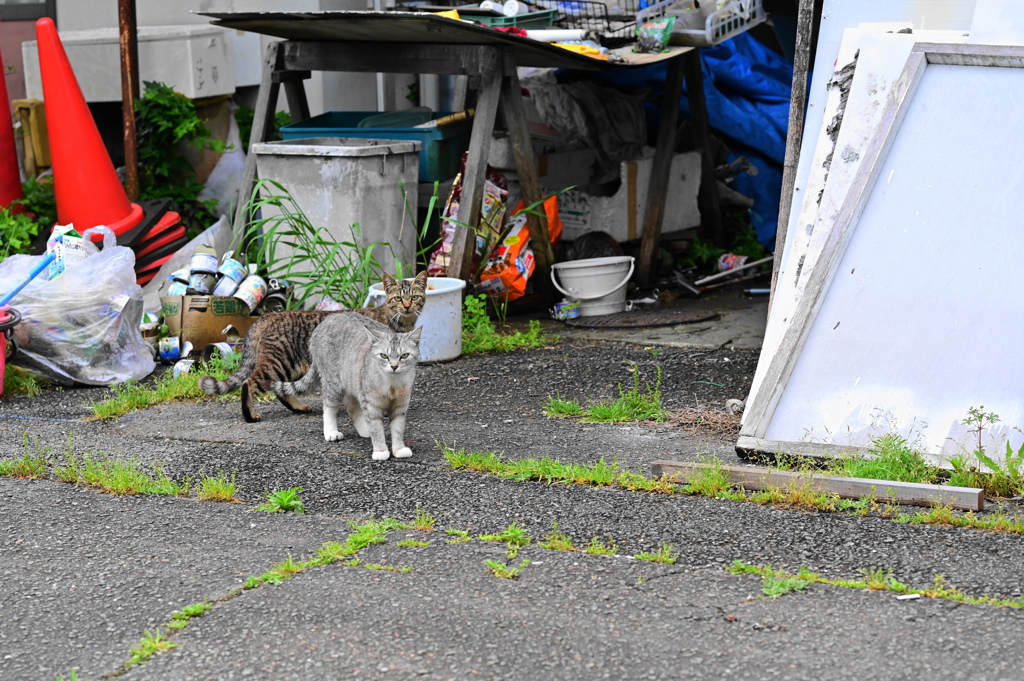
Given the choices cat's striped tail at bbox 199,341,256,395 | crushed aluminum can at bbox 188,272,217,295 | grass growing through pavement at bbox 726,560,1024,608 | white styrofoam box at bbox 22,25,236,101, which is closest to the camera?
grass growing through pavement at bbox 726,560,1024,608

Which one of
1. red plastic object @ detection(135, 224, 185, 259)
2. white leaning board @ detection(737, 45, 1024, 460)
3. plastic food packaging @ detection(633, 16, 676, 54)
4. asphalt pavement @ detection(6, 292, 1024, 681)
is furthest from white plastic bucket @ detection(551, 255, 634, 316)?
asphalt pavement @ detection(6, 292, 1024, 681)

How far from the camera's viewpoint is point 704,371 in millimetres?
6211

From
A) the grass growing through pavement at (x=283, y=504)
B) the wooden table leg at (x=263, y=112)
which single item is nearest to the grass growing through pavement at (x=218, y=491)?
the grass growing through pavement at (x=283, y=504)

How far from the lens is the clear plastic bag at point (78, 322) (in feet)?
20.2

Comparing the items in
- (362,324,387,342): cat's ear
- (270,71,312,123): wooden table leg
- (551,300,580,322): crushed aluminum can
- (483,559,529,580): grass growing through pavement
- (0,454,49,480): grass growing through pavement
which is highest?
(270,71,312,123): wooden table leg

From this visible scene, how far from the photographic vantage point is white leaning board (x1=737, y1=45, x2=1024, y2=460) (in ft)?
13.5

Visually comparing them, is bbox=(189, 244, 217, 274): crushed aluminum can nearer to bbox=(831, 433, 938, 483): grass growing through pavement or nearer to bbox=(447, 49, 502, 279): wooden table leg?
bbox=(447, 49, 502, 279): wooden table leg

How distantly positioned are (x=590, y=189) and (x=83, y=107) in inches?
157

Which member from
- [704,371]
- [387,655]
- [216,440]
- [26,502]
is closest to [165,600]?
[387,655]

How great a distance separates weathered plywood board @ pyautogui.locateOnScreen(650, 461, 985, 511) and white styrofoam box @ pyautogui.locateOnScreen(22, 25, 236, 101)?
5.80 metres

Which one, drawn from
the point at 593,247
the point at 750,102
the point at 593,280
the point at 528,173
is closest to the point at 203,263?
the point at 528,173

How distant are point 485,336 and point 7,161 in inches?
145

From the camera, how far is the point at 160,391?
Answer: 19.4 ft

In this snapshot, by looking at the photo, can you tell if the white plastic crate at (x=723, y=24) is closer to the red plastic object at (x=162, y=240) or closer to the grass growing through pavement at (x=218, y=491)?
the red plastic object at (x=162, y=240)
